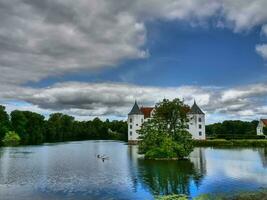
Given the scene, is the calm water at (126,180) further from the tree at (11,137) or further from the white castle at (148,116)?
the tree at (11,137)

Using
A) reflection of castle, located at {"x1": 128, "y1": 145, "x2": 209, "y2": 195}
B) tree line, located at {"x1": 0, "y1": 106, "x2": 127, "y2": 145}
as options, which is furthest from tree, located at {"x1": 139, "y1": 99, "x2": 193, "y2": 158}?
tree line, located at {"x1": 0, "y1": 106, "x2": 127, "y2": 145}

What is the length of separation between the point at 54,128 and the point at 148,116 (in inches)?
2304

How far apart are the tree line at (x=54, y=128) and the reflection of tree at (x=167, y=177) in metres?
75.3

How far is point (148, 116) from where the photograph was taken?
362 ft

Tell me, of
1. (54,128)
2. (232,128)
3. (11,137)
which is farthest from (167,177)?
(54,128)

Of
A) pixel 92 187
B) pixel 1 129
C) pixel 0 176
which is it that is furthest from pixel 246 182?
pixel 1 129

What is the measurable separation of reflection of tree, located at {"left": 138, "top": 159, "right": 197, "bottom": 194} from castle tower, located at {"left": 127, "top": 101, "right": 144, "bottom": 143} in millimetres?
60993

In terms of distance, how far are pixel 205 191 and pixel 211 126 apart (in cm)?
12338

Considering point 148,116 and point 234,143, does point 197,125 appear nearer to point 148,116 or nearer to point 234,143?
point 148,116

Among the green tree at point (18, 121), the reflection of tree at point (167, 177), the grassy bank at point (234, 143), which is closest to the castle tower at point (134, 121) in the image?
the grassy bank at point (234, 143)

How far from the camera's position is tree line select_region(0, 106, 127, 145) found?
5064 inches

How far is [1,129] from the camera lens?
389 ft

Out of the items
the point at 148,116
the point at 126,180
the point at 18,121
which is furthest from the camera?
the point at 18,121

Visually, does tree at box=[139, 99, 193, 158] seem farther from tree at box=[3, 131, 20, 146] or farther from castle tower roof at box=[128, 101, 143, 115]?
tree at box=[3, 131, 20, 146]
